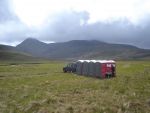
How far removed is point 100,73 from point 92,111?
35.5m

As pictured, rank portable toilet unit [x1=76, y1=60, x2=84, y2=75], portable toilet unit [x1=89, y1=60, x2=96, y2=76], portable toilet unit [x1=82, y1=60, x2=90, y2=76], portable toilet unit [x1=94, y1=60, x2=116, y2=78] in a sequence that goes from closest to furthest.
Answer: portable toilet unit [x1=94, y1=60, x2=116, y2=78] → portable toilet unit [x1=89, y1=60, x2=96, y2=76] → portable toilet unit [x1=82, y1=60, x2=90, y2=76] → portable toilet unit [x1=76, y1=60, x2=84, y2=75]

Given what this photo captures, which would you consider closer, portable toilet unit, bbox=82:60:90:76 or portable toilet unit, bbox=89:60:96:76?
portable toilet unit, bbox=89:60:96:76

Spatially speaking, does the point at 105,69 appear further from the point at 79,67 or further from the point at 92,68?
the point at 79,67

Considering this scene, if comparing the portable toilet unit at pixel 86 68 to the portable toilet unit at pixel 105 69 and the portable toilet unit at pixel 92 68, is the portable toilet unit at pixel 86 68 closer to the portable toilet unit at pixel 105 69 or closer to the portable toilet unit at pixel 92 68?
the portable toilet unit at pixel 92 68

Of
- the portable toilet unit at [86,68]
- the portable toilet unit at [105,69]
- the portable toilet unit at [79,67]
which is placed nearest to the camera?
the portable toilet unit at [105,69]

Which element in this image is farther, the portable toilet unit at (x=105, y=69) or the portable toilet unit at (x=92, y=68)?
the portable toilet unit at (x=92, y=68)

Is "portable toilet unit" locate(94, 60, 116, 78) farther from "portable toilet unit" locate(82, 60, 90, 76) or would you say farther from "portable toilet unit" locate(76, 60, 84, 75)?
"portable toilet unit" locate(76, 60, 84, 75)

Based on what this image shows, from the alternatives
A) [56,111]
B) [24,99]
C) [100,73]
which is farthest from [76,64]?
[56,111]

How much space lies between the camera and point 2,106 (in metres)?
23.9

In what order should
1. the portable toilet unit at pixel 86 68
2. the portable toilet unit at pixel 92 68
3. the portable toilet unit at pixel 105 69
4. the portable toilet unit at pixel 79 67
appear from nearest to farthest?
the portable toilet unit at pixel 105 69 → the portable toilet unit at pixel 92 68 → the portable toilet unit at pixel 86 68 → the portable toilet unit at pixel 79 67

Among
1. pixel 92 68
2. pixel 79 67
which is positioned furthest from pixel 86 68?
pixel 79 67

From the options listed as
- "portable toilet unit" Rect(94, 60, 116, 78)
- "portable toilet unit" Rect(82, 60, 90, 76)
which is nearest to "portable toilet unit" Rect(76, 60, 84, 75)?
"portable toilet unit" Rect(82, 60, 90, 76)

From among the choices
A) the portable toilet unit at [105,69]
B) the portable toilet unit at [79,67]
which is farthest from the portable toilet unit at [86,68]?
the portable toilet unit at [105,69]

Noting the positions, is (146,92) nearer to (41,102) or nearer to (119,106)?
(119,106)
